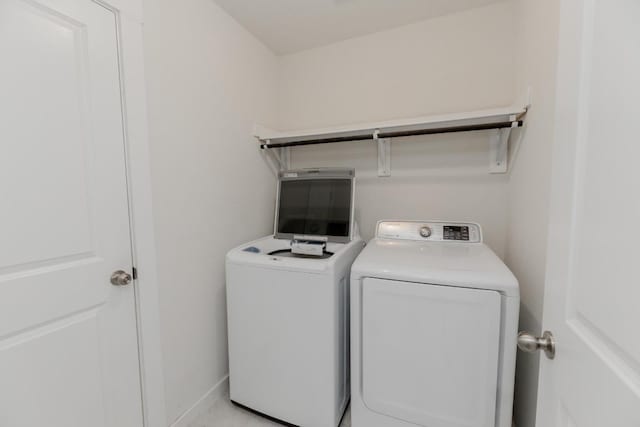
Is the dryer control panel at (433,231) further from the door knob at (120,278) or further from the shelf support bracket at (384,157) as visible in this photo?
the door knob at (120,278)

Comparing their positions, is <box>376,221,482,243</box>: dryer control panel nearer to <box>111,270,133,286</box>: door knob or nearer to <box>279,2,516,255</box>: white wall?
<box>279,2,516,255</box>: white wall

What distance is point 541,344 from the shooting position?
0.67 m

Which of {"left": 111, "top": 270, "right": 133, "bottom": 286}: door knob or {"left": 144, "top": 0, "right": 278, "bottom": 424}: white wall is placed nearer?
{"left": 111, "top": 270, "right": 133, "bottom": 286}: door knob

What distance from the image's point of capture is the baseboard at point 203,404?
1.51 m

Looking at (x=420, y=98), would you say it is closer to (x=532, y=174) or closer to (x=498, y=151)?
(x=498, y=151)

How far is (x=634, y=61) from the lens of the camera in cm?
42

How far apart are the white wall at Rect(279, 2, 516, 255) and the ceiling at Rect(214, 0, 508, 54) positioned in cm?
8

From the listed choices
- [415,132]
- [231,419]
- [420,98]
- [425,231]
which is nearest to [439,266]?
[425,231]

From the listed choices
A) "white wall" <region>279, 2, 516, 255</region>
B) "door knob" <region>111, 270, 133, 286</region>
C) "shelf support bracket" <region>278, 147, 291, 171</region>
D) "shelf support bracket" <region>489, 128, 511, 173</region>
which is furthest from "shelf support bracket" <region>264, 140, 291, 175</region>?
"shelf support bracket" <region>489, 128, 511, 173</region>

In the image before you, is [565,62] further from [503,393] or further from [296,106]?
[296,106]

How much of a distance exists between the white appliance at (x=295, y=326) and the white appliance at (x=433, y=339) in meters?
0.13

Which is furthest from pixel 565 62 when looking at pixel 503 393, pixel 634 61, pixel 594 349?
pixel 503 393

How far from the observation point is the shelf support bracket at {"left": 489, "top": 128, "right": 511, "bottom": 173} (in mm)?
1703

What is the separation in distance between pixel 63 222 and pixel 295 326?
111 centimetres
